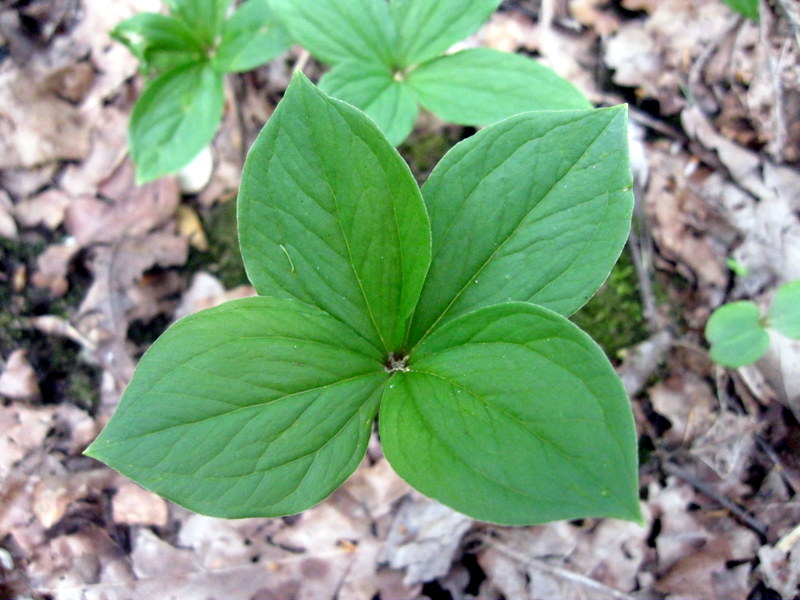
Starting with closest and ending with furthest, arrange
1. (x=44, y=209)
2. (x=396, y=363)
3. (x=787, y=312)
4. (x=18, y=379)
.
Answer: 1. (x=396, y=363)
2. (x=787, y=312)
3. (x=18, y=379)
4. (x=44, y=209)

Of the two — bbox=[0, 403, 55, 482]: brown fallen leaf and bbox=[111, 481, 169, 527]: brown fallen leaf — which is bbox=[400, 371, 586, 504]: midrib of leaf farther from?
bbox=[0, 403, 55, 482]: brown fallen leaf

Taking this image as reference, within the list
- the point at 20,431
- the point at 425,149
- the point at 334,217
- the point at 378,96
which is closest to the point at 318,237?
the point at 334,217

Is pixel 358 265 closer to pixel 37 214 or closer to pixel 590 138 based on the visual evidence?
pixel 590 138

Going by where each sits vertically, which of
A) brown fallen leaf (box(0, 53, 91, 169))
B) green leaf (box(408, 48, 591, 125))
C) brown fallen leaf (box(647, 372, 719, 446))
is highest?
brown fallen leaf (box(0, 53, 91, 169))

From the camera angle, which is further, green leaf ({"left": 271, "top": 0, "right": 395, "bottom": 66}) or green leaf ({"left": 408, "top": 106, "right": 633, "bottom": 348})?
green leaf ({"left": 271, "top": 0, "right": 395, "bottom": 66})

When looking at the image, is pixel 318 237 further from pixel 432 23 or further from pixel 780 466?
pixel 780 466

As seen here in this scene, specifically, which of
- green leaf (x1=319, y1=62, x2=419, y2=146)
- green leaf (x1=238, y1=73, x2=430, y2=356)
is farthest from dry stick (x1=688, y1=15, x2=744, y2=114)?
green leaf (x1=238, y1=73, x2=430, y2=356)
